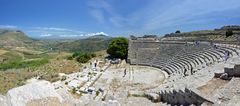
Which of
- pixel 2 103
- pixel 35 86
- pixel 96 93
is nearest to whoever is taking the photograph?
pixel 2 103

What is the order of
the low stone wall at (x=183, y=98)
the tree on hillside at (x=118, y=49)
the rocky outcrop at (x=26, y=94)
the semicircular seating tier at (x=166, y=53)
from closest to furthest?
the low stone wall at (x=183, y=98), the rocky outcrop at (x=26, y=94), the semicircular seating tier at (x=166, y=53), the tree on hillside at (x=118, y=49)

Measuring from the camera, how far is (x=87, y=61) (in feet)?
140

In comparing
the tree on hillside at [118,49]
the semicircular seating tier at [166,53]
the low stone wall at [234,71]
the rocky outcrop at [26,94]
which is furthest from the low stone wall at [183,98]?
the tree on hillside at [118,49]

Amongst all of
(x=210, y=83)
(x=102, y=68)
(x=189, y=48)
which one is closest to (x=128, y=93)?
(x=210, y=83)

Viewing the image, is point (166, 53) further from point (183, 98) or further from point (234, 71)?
point (183, 98)

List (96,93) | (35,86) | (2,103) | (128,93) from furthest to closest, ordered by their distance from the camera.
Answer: (96,93)
(128,93)
(35,86)
(2,103)

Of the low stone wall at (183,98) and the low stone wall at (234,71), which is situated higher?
the low stone wall at (234,71)

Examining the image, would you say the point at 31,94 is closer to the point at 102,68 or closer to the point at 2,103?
the point at 2,103

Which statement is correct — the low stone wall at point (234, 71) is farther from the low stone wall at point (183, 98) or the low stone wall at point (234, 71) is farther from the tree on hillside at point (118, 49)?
the tree on hillside at point (118, 49)

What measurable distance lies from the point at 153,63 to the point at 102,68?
709 cm

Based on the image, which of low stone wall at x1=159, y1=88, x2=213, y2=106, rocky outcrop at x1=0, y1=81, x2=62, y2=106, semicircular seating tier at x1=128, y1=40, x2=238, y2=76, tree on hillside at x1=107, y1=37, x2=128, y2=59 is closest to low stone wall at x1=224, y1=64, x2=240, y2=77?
low stone wall at x1=159, y1=88, x2=213, y2=106

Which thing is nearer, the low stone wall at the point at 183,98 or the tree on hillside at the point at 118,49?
the low stone wall at the point at 183,98

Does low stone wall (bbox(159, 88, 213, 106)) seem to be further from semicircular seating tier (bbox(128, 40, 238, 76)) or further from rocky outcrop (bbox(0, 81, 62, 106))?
semicircular seating tier (bbox(128, 40, 238, 76))

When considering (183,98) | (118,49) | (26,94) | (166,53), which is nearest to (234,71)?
(183,98)
